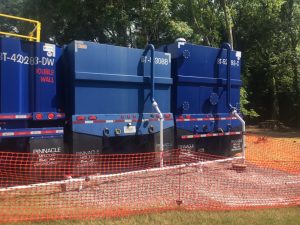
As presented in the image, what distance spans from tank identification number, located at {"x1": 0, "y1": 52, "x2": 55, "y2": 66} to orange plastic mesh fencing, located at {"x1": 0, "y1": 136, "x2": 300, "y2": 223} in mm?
1570

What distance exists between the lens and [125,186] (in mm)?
7043

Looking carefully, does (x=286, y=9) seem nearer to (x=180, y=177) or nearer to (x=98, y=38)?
(x=98, y=38)

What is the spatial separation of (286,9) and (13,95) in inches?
921

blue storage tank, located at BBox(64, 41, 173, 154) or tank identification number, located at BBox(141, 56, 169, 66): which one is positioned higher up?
tank identification number, located at BBox(141, 56, 169, 66)

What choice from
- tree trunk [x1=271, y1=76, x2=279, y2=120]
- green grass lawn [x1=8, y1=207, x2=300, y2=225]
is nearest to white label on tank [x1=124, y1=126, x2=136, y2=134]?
green grass lawn [x1=8, y1=207, x2=300, y2=225]

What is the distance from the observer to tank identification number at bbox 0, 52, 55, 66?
21.6 feet

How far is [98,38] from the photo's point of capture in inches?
836

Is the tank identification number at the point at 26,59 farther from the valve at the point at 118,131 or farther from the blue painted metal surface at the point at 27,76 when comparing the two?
the valve at the point at 118,131

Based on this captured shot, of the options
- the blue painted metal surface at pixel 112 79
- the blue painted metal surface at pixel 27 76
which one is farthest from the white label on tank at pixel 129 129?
the blue painted metal surface at pixel 27 76

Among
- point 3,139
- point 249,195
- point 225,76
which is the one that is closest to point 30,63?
point 3,139

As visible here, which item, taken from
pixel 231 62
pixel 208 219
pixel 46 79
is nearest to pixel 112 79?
pixel 46 79

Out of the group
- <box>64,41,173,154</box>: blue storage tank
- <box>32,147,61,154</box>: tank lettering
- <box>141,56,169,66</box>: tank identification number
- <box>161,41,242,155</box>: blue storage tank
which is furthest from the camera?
<box>161,41,242,155</box>: blue storage tank

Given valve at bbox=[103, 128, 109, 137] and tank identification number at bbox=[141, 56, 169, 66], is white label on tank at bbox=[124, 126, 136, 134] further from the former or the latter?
tank identification number at bbox=[141, 56, 169, 66]

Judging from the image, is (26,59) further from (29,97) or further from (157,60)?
(157,60)
